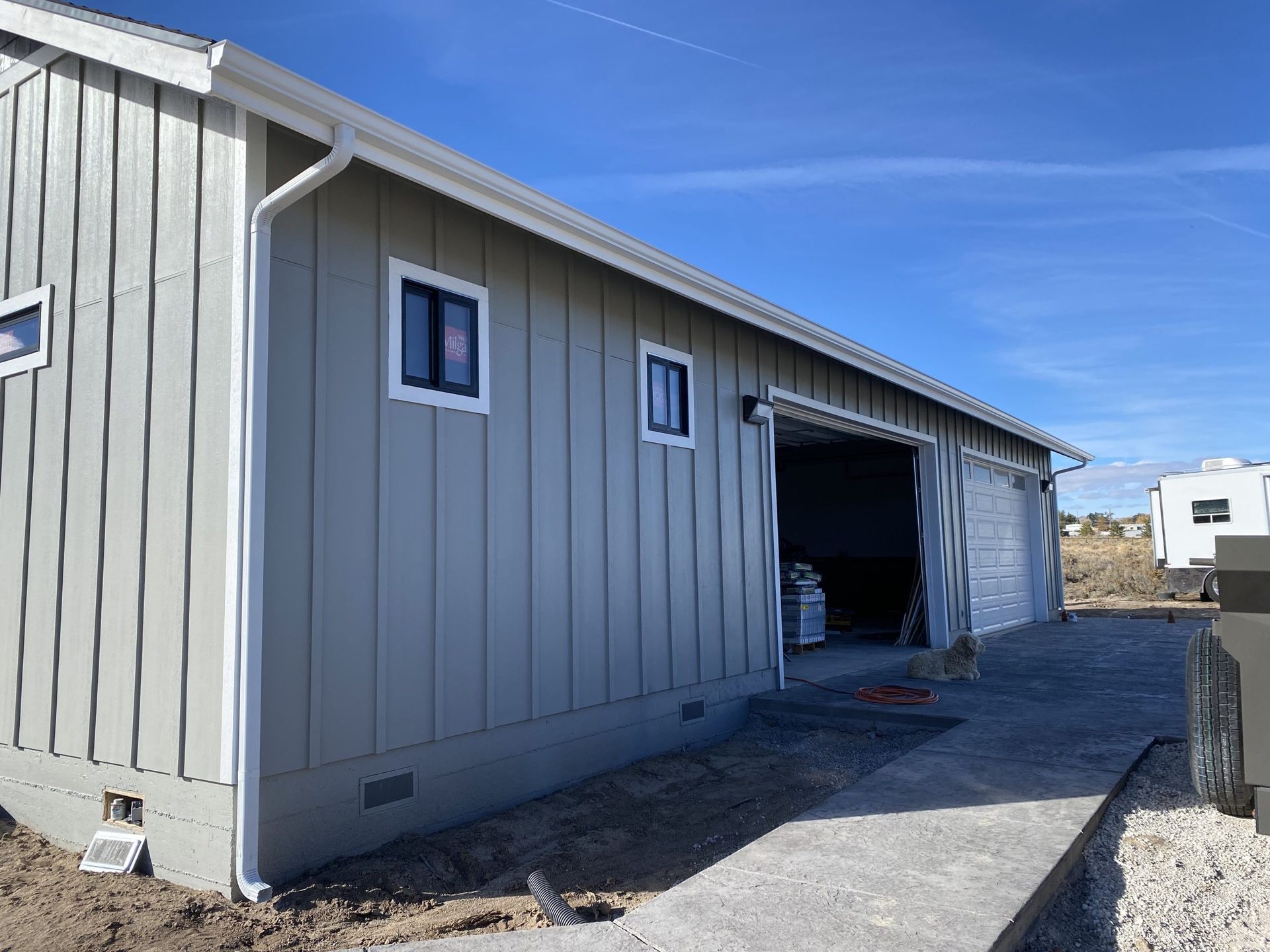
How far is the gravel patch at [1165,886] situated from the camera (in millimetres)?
2574

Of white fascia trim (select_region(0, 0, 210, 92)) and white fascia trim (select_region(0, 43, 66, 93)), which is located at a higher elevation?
white fascia trim (select_region(0, 43, 66, 93))

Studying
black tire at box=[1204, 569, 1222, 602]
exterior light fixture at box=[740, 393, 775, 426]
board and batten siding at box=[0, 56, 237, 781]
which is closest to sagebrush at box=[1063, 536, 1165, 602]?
exterior light fixture at box=[740, 393, 775, 426]

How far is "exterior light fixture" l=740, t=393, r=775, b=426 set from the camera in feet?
22.6

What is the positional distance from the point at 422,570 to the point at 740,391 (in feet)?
11.9

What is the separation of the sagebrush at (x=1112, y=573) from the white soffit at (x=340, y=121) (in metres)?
16.1

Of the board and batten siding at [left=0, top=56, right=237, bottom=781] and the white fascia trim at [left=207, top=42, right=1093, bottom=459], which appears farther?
the board and batten siding at [left=0, top=56, right=237, bottom=781]

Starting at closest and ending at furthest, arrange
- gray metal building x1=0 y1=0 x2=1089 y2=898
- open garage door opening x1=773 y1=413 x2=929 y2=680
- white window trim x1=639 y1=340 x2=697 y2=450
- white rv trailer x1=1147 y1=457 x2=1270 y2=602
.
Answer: gray metal building x1=0 y1=0 x2=1089 y2=898 < white window trim x1=639 y1=340 x2=697 y2=450 < open garage door opening x1=773 y1=413 x2=929 y2=680 < white rv trailer x1=1147 y1=457 x2=1270 y2=602

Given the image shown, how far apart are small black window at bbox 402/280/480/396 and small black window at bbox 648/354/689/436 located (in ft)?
5.57

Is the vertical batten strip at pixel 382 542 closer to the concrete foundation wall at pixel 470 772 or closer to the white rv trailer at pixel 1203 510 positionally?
the concrete foundation wall at pixel 470 772

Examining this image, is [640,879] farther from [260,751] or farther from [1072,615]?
[1072,615]

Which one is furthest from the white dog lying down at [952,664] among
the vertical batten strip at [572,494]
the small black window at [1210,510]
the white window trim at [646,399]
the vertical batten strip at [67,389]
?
the small black window at [1210,510]

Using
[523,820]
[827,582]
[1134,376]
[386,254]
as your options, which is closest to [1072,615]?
[827,582]

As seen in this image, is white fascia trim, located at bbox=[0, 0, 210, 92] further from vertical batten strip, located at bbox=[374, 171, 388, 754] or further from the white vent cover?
the white vent cover

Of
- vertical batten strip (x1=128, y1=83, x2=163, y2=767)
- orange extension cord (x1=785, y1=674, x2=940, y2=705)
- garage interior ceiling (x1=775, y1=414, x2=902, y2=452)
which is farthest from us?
garage interior ceiling (x1=775, y1=414, x2=902, y2=452)
